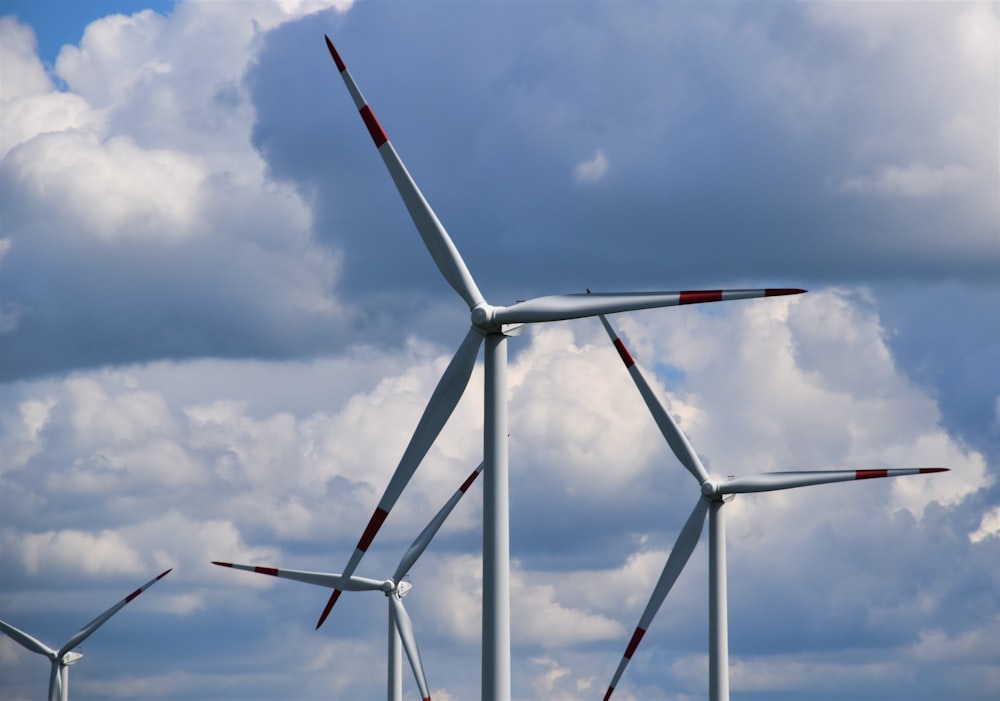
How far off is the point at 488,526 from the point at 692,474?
81.5 ft

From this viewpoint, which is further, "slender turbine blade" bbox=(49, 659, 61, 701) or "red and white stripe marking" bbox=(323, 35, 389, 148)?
"slender turbine blade" bbox=(49, 659, 61, 701)

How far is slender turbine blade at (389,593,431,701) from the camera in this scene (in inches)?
3295

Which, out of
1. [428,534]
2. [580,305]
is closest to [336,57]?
[580,305]

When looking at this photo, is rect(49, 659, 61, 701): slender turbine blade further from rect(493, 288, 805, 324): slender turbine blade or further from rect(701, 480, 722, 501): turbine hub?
rect(493, 288, 805, 324): slender turbine blade

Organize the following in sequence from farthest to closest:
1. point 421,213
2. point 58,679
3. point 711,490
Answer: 1. point 58,679
2. point 711,490
3. point 421,213

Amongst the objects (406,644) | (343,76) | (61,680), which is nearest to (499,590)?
(343,76)

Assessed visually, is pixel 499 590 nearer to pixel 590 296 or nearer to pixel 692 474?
pixel 590 296

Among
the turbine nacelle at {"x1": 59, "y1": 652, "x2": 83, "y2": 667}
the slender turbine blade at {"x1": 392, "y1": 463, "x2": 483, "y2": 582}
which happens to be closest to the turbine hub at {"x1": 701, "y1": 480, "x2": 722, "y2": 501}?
the slender turbine blade at {"x1": 392, "y1": 463, "x2": 483, "y2": 582}

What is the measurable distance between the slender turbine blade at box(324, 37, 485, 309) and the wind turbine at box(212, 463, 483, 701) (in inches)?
1303

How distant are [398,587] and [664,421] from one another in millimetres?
29837

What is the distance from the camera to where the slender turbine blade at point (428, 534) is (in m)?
82.4

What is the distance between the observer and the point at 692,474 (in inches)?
2704

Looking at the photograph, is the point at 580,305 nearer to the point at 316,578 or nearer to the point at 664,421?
the point at 664,421

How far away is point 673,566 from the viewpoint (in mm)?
69188
